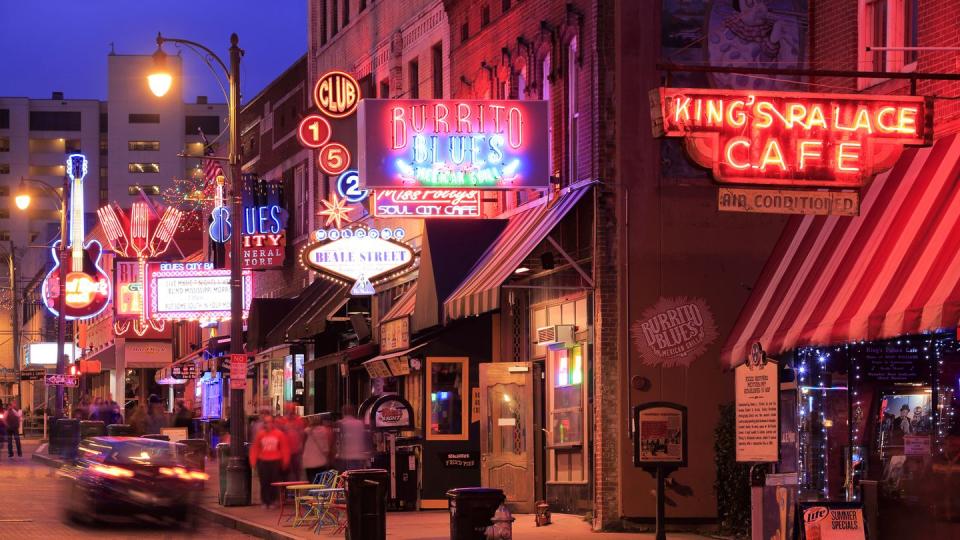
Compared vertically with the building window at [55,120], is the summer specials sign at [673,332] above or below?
below

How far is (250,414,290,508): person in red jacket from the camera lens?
2661 centimetres

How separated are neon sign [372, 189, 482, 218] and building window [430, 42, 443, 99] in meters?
6.93

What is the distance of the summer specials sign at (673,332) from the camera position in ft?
70.2

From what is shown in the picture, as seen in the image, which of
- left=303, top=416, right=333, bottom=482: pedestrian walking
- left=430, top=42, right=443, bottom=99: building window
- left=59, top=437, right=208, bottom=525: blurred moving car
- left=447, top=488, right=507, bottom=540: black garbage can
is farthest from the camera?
left=430, top=42, right=443, bottom=99: building window

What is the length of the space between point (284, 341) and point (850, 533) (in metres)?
25.3

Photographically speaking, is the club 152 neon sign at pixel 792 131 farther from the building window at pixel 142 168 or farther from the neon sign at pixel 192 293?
the building window at pixel 142 168

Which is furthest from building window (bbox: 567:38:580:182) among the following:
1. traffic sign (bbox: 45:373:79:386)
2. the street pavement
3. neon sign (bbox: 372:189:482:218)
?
traffic sign (bbox: 45:373:79:386)

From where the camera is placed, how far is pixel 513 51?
26.0 m

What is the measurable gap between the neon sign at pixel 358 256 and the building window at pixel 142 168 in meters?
112

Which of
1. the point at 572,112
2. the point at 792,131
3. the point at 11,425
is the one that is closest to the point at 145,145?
the point at 11,425

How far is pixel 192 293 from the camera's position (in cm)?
4866

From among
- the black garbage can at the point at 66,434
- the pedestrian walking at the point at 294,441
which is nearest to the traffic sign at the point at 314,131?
the pedestrian walking at the point at 294,441

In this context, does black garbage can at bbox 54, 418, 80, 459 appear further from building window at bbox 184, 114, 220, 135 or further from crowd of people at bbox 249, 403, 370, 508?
building window at bbox 184, 114, 220, 135

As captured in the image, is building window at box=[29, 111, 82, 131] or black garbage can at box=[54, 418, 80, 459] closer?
black garbage can at box=[54, 418, 80, 459]
